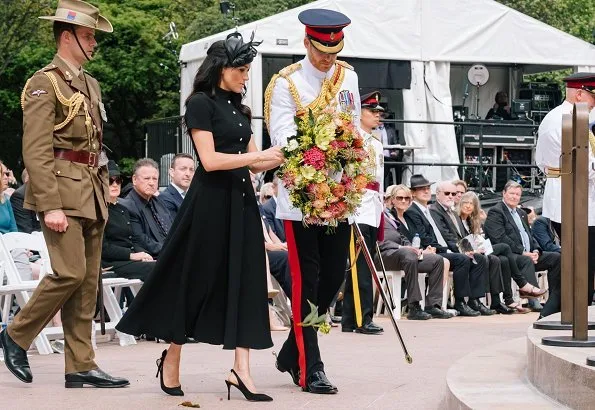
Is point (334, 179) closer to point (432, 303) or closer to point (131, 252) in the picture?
point (131, 252)

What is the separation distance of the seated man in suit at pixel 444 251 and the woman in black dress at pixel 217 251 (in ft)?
26.8

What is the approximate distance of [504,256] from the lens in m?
17.0

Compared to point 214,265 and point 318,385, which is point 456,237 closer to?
point 318,385

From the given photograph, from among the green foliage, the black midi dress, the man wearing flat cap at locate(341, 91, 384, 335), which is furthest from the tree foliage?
the black midi dress

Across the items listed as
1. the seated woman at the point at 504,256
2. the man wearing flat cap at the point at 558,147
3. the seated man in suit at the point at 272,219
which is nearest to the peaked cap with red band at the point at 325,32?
the man wearing flat cap at the point at 558,147

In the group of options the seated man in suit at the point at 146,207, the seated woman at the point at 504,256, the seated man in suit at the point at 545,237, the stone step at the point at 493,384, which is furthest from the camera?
the seated man in suit at the point at 545,237

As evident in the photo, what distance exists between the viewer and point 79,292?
338 inches

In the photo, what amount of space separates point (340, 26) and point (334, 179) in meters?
1.01

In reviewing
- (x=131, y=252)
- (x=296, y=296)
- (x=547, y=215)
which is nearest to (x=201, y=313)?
(x=296, y=296)

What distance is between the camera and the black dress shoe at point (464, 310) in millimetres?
16078

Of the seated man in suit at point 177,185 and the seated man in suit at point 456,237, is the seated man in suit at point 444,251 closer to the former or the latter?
the seated man in suit at point 456,237

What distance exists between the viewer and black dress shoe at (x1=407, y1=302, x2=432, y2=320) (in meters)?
15.2

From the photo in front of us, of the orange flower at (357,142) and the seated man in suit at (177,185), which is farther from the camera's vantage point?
the seated man in suit at (177,185)

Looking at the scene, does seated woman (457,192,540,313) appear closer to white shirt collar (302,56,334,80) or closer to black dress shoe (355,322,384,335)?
black dress shoe (355,322,384,335)
